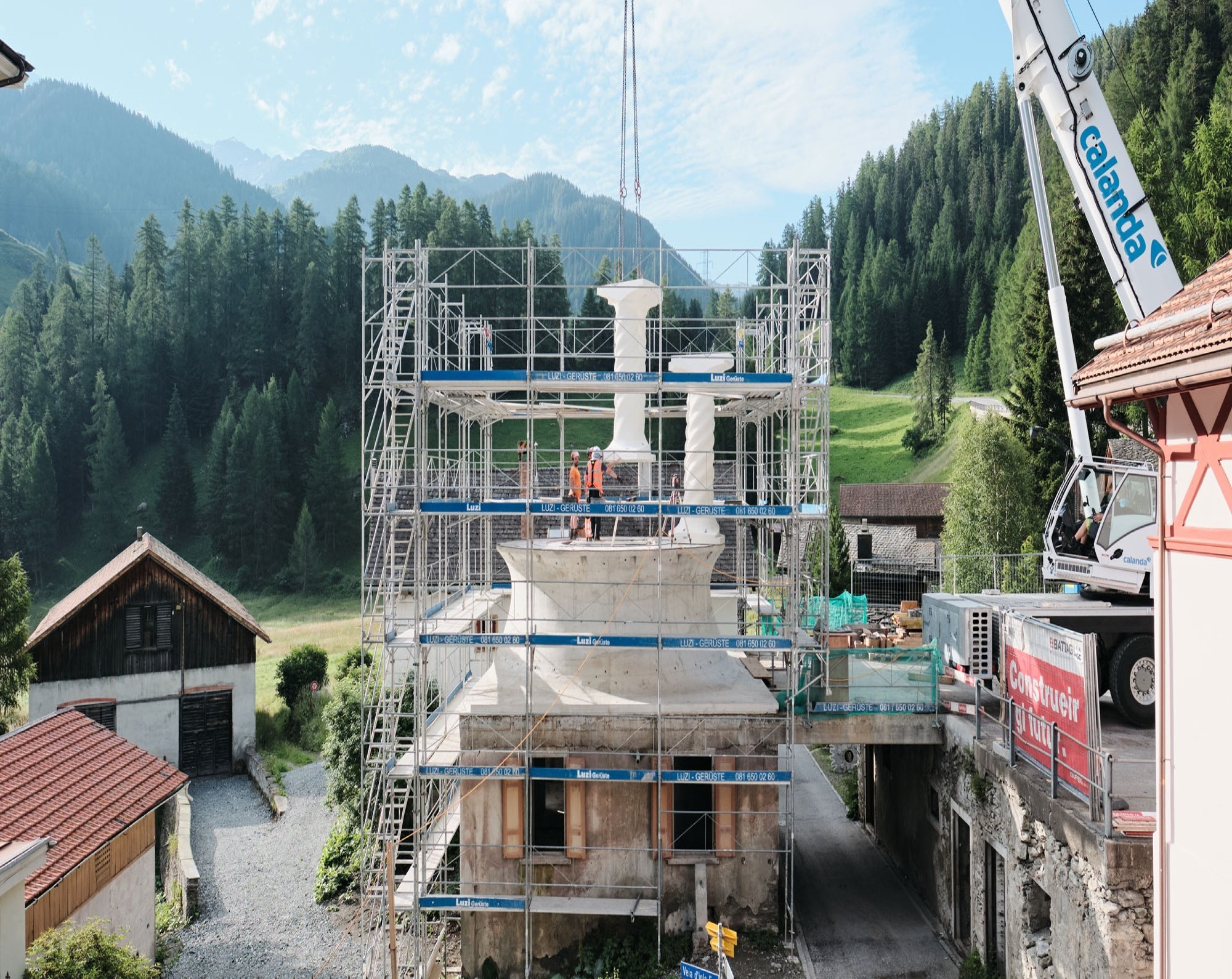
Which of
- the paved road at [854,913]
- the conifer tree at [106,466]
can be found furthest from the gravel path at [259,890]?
the conifer tree at [106,466]

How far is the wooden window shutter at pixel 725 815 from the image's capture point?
15859 millimetres

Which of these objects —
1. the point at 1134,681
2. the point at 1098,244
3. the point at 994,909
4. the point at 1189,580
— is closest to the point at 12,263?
the point at 1098,244

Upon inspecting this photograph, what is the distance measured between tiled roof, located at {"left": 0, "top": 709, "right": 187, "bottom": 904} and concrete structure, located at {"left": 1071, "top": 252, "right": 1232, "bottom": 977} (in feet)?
41.1

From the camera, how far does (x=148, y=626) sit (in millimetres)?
27531

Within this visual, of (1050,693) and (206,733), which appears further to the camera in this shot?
(206,733)

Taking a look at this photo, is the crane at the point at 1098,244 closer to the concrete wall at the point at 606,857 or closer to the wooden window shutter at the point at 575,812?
the concrete wall at the point at 606,857

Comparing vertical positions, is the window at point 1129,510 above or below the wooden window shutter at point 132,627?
above

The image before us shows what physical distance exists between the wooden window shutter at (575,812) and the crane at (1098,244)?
930 cm

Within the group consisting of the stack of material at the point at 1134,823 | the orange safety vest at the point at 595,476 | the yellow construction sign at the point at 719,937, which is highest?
the orange safety vest at the point at 595,476

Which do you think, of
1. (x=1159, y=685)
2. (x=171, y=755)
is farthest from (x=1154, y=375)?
(x=171, y=755)

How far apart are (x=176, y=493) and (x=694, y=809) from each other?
225ft

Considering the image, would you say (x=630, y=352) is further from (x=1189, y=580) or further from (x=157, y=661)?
(x=157, y=661)

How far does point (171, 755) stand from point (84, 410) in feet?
219

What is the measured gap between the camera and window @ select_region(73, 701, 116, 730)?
2647 centimetres
